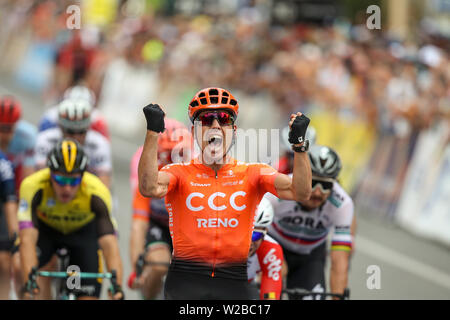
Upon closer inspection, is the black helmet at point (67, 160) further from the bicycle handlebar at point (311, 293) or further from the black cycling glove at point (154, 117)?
the black cycling glove at point (154, 117)

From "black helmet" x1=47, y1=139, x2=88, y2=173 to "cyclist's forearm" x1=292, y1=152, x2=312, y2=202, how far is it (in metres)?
2.53

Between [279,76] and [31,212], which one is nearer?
[31,212]

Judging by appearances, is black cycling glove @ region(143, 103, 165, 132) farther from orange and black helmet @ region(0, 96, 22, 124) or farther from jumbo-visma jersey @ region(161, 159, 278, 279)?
orange and black helmet @ region(0, 96, 22, 124)

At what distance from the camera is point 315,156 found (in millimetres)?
7109

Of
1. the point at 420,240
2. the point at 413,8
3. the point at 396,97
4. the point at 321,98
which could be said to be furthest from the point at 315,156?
the point at 413,8

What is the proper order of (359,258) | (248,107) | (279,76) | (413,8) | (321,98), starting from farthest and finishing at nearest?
1. (413,8)
2. (248,107)
3. (279,76)
4. (321,98)
5. (359,258)

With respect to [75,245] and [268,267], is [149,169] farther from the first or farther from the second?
[75,245]

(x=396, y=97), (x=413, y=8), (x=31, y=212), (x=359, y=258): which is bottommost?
(x=359, y=258)

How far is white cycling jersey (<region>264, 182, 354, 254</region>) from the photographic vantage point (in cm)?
734

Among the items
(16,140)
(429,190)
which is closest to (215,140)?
(16,140)

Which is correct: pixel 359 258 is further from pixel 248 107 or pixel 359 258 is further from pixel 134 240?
pixel 248 107

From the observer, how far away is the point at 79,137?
9344 millimetres

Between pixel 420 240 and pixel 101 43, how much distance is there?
13138 mm

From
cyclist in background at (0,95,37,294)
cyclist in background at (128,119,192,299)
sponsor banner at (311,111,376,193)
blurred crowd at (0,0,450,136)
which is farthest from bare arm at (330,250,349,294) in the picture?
sponsor banner at (311,111,376,193)
